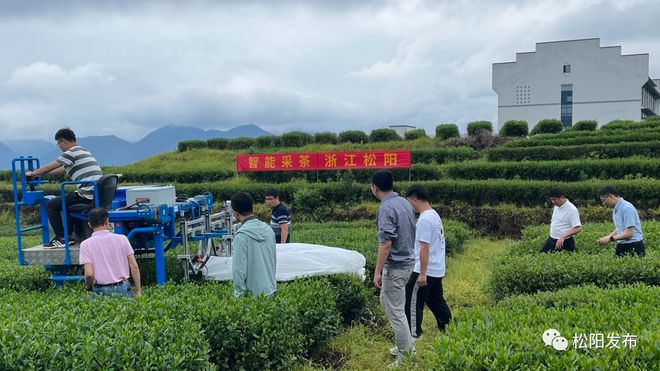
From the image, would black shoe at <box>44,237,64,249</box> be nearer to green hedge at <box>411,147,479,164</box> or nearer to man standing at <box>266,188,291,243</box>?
man standing at <box>266,188,291,243</box>

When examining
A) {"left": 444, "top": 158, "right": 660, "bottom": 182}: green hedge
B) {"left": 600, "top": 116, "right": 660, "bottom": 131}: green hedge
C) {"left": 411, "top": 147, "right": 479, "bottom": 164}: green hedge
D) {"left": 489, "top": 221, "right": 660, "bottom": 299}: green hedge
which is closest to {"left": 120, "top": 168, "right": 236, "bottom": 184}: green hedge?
{"left": 411, "top": 147, "right": 479, "bottom": 164}: green hedge

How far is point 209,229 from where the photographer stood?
286 inches

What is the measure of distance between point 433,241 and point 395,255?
557 millimetres

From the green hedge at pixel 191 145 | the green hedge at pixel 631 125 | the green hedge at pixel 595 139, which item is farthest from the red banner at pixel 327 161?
the green hedge at pixel 631 125

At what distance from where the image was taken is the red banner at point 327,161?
2052 centimetres

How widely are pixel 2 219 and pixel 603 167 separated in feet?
75.2

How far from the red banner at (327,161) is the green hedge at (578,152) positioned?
4703mm

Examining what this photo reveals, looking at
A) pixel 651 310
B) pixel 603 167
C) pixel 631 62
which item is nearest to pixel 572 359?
pixel 651 310

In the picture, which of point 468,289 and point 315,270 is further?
point 468,289

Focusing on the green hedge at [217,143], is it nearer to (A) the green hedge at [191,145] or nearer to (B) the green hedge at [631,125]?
(A) the green hedge at [191,145]

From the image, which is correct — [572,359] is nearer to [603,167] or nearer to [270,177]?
[603,167]

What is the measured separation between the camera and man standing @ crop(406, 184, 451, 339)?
5.37m

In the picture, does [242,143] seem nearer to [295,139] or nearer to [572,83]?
[295,139]

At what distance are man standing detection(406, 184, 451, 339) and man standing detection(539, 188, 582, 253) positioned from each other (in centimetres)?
288
